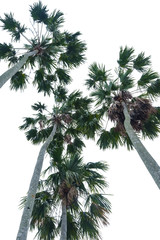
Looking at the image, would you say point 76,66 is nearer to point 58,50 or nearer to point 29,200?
point 58,50

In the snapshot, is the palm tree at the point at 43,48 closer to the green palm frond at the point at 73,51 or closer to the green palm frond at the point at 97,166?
the green palm frond at the point at 73,51

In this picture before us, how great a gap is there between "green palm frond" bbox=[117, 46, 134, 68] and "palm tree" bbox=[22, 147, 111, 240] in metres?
4.49

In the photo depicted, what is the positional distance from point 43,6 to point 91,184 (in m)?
8.26

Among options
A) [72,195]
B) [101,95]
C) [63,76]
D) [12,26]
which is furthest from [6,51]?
[72,195]

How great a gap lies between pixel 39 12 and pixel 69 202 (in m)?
8.45

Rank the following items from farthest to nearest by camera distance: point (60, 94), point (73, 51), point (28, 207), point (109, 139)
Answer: point (60, 94) → point (73, 51) → point (109, 139) → point (28, 207)

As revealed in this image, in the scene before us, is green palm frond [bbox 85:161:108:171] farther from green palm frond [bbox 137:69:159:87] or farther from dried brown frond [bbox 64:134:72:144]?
green palm frond [bbox 137:69:159:87]

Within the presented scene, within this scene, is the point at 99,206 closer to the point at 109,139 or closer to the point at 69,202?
the point at 69,202

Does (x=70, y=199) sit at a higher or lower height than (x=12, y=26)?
lower

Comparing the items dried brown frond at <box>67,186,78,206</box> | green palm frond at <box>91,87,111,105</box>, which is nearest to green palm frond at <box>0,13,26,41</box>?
green palm frond at <box>91,87,111,105</box>

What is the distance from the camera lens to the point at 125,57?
8430 mm

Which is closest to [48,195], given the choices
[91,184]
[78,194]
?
[78,194]

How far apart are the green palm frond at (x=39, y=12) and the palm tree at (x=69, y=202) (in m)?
6.40

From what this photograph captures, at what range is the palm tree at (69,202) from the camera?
6660 mm
